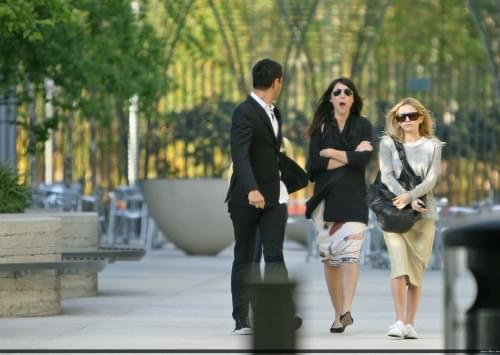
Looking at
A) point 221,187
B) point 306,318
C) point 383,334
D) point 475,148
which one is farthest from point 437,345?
point 475,148

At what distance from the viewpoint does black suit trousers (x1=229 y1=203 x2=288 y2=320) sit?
13.4m

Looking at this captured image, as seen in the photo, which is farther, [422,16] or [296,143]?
[422,16]

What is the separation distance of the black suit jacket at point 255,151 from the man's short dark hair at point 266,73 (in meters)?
0.14

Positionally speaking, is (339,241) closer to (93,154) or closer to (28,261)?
(28,261)

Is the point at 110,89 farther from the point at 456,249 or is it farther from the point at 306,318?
the point at 456,249

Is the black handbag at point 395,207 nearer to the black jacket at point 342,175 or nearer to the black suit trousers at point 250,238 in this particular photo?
the black jacket at point 342,175

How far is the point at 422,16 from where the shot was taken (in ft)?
162

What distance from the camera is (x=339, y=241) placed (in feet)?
45.4

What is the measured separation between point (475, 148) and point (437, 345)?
18189 millimetres

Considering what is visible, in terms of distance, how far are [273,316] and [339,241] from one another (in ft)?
22.7

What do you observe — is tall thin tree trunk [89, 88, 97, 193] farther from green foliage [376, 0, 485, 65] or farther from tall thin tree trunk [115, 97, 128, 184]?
green foliage [376, 0, 485, 65]

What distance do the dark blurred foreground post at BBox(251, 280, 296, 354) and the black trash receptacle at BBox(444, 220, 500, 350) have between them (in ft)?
2.18

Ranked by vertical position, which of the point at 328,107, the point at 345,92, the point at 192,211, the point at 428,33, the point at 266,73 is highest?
the point at 428,33

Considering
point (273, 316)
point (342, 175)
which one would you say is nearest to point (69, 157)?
point (342, 175)
